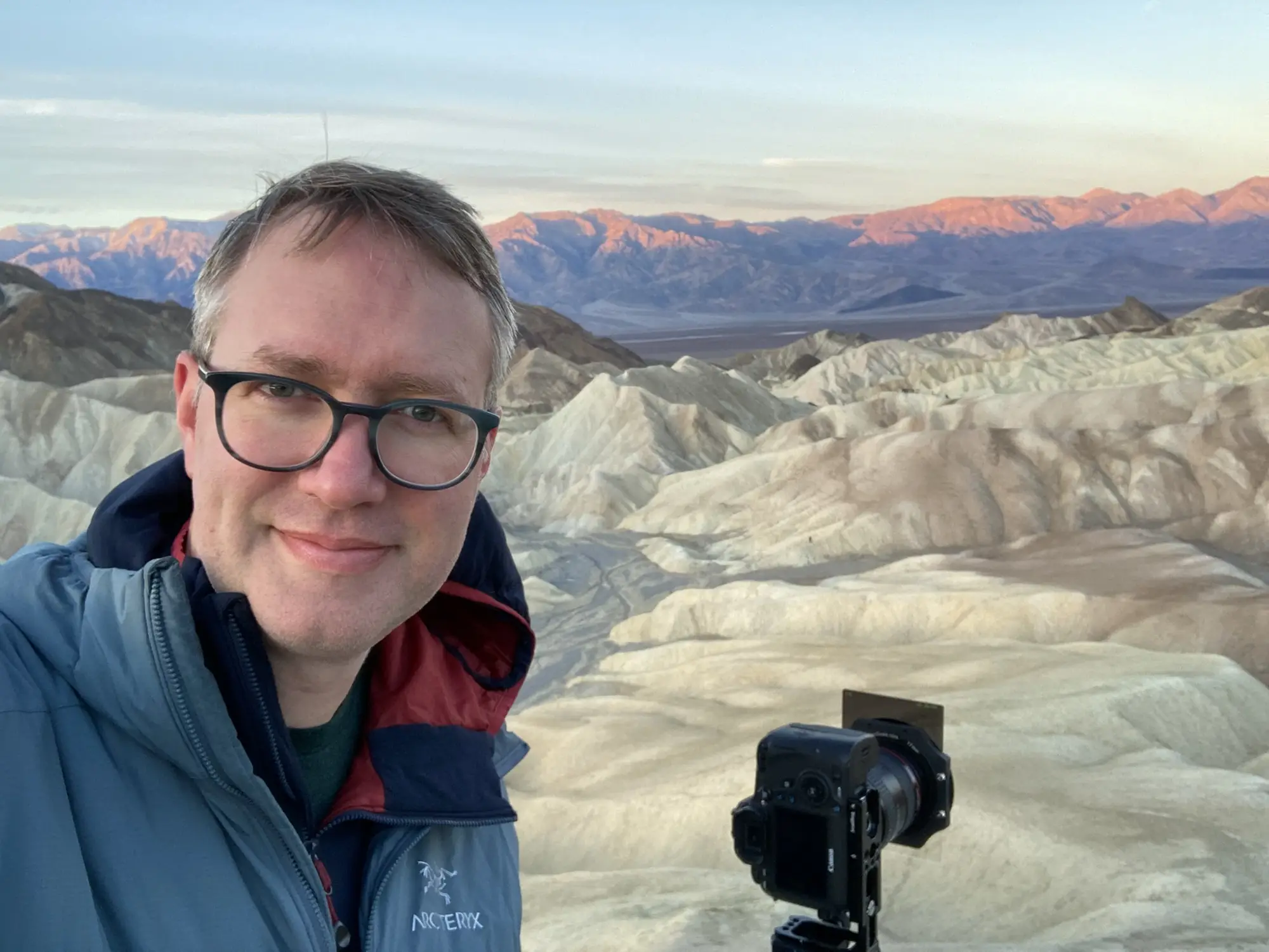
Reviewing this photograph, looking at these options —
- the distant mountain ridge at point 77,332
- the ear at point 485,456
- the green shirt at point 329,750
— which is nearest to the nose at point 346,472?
the ear at point 485,456

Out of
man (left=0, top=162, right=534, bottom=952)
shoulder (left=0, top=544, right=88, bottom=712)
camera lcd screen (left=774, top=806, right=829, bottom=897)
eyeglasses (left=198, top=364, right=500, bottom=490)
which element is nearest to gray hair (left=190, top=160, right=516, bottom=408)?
man (left=0, top=162, right=534, bottom=952)

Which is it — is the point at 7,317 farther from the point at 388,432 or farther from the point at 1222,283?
the point at 1222,283

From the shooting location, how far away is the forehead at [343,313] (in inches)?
73.7

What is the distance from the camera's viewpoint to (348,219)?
1.92 m

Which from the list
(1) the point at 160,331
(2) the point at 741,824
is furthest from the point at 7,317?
(2) the point at 741,824

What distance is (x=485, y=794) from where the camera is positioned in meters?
2.45

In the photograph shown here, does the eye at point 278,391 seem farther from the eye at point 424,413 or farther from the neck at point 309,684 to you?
the neck at point 309,684

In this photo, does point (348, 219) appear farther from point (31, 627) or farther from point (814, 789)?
point (814, 789)

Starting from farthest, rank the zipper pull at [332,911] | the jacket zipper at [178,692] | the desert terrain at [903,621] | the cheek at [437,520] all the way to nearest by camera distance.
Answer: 1. the desert terrain at [903,621]
2. the zipper pull at [332,911]
3. the cheek at [437,520]
4. the jacket zipper at [178,692]

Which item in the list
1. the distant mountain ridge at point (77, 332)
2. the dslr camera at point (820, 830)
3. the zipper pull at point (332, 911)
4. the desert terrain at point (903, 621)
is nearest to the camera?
the zipper pull at point (332, 911)

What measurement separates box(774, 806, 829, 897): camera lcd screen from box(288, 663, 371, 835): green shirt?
138 centimetres

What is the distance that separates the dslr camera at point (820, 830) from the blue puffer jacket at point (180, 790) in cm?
100

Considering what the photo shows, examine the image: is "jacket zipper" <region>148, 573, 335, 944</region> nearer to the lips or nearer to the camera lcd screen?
the lips

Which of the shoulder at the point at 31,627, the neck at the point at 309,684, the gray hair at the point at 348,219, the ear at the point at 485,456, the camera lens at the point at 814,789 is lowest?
the camera lens at the point at 814,789
